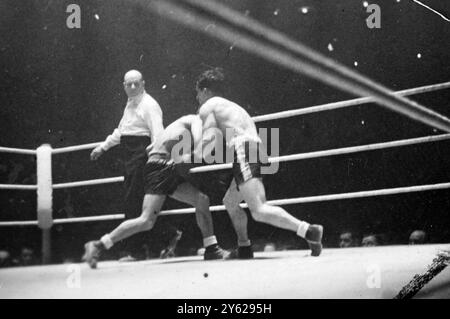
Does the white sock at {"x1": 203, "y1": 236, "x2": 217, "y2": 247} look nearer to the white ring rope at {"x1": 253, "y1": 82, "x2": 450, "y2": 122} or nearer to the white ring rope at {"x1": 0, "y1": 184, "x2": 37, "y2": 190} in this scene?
the white ring rope at {"x1": 253, "y1": 82, "x2": 450, "y2": 122}

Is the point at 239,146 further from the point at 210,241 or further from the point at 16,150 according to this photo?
the point at 16,150

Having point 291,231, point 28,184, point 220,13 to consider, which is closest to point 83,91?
point 28,184

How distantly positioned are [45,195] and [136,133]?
46 centimetres

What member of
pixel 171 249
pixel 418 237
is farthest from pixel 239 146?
pixel 418 237

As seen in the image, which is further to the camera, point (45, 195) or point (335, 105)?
point (45, 195)

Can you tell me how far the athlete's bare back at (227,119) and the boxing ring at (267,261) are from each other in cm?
6

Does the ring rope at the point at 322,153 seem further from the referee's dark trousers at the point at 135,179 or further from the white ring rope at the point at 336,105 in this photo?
the white ring rope at the point at 336,105

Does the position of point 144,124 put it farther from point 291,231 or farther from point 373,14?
point 373,14

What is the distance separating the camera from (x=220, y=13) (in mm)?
2072

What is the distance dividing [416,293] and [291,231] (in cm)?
48

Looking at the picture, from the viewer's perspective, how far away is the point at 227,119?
2.07 m

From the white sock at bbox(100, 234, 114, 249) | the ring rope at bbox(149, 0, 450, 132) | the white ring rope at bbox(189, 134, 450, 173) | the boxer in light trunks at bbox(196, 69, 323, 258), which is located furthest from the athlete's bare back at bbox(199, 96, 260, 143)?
the white sock at bbox(100, 234, 114, 249)

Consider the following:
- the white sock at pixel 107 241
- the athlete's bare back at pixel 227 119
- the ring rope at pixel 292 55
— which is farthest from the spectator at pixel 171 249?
the ring rope at pixel 292 55

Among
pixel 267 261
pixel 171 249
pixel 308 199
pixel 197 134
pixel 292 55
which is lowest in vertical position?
pixel 267 261
